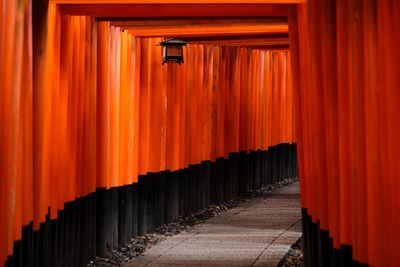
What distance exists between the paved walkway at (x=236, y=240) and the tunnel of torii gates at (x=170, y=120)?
0.68m

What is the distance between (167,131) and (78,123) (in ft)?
14.0

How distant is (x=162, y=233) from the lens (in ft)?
42.9

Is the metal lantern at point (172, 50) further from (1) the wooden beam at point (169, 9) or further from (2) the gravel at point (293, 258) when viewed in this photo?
(2) the gravel at point (293, 258)

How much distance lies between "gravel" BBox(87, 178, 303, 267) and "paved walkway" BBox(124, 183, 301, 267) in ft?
0.55

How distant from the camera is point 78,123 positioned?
9.88 metres

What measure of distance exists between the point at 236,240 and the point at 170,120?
2.78 m

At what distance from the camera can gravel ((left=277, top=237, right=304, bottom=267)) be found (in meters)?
10.2

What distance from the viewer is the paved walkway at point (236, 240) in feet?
34.4

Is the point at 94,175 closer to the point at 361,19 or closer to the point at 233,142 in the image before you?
the point at 361,19

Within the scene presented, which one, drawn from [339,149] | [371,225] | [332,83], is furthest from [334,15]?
[371,225]

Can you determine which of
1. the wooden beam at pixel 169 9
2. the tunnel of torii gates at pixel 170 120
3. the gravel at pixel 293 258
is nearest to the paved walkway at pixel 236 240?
the gravel at pixel 293 258

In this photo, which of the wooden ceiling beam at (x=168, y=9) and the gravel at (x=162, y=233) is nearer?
the wooden ceiling beam at (x=168, y=9)

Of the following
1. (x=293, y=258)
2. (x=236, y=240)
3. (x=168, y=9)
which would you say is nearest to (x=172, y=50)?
(x=168, y=9)

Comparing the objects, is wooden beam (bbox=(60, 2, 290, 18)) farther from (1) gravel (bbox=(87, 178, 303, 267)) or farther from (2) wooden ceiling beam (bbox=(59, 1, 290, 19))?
(1) gravel (bbox=(87, 178, 303, 267))
